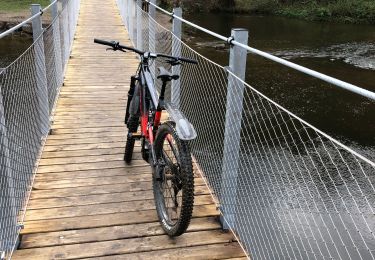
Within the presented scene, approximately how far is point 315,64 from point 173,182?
540 inches

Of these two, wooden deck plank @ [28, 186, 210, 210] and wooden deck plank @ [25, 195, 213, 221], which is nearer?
wooden deck plank @ [25, 195, 213, 221]

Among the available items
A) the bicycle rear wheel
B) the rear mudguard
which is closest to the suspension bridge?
the bicycle rear wheel

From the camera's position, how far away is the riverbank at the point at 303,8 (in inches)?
1060

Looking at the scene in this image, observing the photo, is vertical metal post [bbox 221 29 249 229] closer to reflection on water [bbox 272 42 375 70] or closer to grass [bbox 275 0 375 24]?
reflection on water [bbox 272 42 375 70]

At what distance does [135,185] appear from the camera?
342 centimetres

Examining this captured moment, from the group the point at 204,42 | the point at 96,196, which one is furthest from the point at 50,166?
the point at 204,42

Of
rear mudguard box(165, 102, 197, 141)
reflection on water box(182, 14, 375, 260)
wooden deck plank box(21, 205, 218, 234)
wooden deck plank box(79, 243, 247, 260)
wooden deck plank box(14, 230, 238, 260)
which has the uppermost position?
rear mudguard box(165, 102, 197, 141)

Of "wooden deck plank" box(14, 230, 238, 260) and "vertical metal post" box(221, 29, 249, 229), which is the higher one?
"vertical metal post" box(221, 29, 249, 229)

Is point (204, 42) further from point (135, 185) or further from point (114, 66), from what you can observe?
point (135, 185)

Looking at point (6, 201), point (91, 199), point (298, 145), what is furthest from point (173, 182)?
point (298, 145)

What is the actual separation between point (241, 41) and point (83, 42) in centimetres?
758

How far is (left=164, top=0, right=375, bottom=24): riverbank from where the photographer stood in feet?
88.3

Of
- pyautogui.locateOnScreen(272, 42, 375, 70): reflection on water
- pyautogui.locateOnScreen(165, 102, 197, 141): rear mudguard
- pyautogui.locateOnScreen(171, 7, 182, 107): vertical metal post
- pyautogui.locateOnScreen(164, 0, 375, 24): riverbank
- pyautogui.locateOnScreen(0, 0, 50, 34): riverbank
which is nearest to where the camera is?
pyautogui.locateOnScreen(165, 102, 197, 141): rear mudguard

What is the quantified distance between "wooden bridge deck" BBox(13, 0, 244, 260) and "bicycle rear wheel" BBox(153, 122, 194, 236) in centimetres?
11
